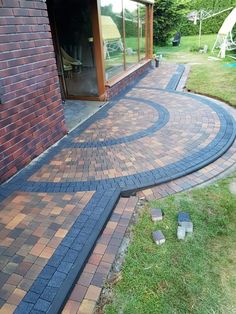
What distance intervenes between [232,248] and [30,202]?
1887 millimetres

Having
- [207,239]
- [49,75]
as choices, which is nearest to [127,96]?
[49,75]

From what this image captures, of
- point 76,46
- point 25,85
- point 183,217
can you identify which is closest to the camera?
point 183,217

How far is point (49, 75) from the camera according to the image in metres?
3.72

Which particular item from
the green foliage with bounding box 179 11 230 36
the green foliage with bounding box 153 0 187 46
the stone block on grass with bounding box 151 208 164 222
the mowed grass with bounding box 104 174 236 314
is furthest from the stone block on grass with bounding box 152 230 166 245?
the green foliage with bounding box 179 11 230 36

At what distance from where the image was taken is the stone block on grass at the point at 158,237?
225cm

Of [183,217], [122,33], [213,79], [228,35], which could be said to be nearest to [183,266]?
[183,217]

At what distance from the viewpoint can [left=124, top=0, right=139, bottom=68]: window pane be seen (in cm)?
743

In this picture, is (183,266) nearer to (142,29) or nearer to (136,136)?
(136,136)

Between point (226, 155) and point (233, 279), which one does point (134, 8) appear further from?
point (233, 279)

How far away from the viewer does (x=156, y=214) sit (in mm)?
2545

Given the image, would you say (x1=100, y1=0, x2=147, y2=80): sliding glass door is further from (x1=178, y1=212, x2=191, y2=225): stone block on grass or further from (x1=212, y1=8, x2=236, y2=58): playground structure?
(x1=178, y1=212, x2=191, y2=225): stone block on grass

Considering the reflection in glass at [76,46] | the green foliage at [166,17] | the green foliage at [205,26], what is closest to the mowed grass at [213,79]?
the reflection in glass at [76,46]

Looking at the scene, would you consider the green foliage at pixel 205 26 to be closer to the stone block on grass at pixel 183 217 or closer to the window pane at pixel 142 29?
the window pane at pixel 142 29

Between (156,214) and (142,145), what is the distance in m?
1.48
